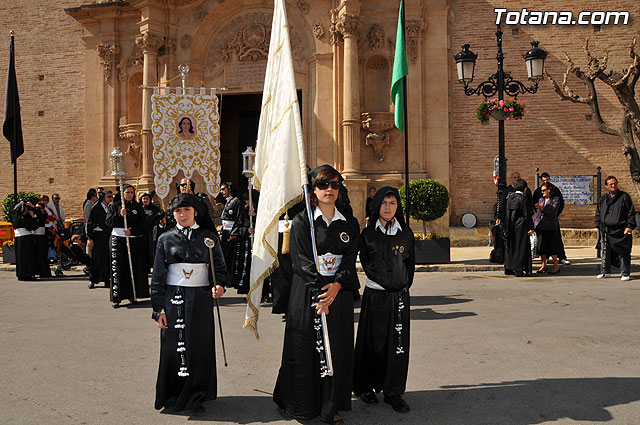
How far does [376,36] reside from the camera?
822 inches

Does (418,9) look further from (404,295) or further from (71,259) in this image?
(404,295)

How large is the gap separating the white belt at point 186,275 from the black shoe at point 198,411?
968mm

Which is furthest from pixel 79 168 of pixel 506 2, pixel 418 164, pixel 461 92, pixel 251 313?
pixel 251 313

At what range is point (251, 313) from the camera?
5.25 m

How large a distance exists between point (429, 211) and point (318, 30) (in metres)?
9.04

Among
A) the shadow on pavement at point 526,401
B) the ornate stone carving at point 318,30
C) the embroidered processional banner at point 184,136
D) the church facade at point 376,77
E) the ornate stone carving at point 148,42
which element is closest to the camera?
the shadow on pavement at point 526,401

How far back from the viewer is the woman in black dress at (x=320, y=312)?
450 centimetres

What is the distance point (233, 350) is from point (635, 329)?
4.94 meters

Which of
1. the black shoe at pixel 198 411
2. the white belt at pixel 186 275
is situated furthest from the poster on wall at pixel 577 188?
the black shoe at pixel 198 411

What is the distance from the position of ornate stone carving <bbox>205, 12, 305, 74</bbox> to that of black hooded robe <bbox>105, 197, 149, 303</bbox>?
12.8 meters

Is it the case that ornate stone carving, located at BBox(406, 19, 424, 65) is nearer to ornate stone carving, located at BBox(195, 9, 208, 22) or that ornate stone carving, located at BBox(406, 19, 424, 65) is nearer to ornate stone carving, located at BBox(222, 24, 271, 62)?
ornate stone carving, located at BBox(222, 24, 271, 62)

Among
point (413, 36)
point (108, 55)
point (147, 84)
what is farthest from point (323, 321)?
point (108, 55)

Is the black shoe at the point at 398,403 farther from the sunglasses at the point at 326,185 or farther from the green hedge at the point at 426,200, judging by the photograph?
the green hedge at the point at 426,200

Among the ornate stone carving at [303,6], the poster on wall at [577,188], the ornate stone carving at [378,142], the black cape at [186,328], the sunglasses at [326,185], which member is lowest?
the black cape at [186,328]
